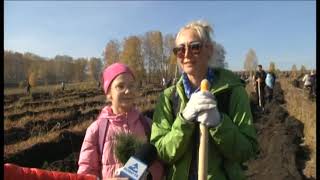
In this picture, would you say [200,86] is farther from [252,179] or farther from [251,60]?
[251,60]

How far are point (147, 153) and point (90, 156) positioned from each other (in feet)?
1.41

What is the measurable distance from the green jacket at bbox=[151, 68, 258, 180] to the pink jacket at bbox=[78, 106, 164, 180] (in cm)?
17

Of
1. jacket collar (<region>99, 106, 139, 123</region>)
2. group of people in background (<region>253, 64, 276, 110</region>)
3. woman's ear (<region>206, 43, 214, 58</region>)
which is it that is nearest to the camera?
woman's ear (<region>206, 43, 214, 58</region>)

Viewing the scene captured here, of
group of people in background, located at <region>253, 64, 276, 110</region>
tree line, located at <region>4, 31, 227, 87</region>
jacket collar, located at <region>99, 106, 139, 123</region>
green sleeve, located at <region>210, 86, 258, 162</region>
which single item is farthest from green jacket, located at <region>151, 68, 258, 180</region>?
tree line, located at <region>4, 31, 227, 87</region>

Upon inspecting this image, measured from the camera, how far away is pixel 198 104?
239 centimetres

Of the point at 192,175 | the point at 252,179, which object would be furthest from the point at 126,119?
the point at 252,179

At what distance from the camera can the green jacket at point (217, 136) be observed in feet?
8.10

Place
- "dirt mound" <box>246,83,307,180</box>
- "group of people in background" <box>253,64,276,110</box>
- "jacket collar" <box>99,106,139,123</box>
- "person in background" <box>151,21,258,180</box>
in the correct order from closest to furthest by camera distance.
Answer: "person in background" <box>151,21,258,180</box>
"jacket collar" <box>99,106,139,123</box>
"dirt mound" <box>246,83,307,180</box>
"group of people in background" <box>253,64,276,110</box>

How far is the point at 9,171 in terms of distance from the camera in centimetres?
250

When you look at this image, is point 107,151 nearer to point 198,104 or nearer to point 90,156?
point 90,156

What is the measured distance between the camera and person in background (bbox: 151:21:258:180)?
8.05 feet

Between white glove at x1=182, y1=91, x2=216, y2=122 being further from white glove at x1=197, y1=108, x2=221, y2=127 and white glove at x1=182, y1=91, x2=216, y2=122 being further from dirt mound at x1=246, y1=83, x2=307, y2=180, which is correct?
dirt mound at x1=246, y1=83, x2=307, y2=180

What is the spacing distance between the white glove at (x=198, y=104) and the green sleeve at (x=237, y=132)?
12 centimetres

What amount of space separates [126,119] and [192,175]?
54 cm
